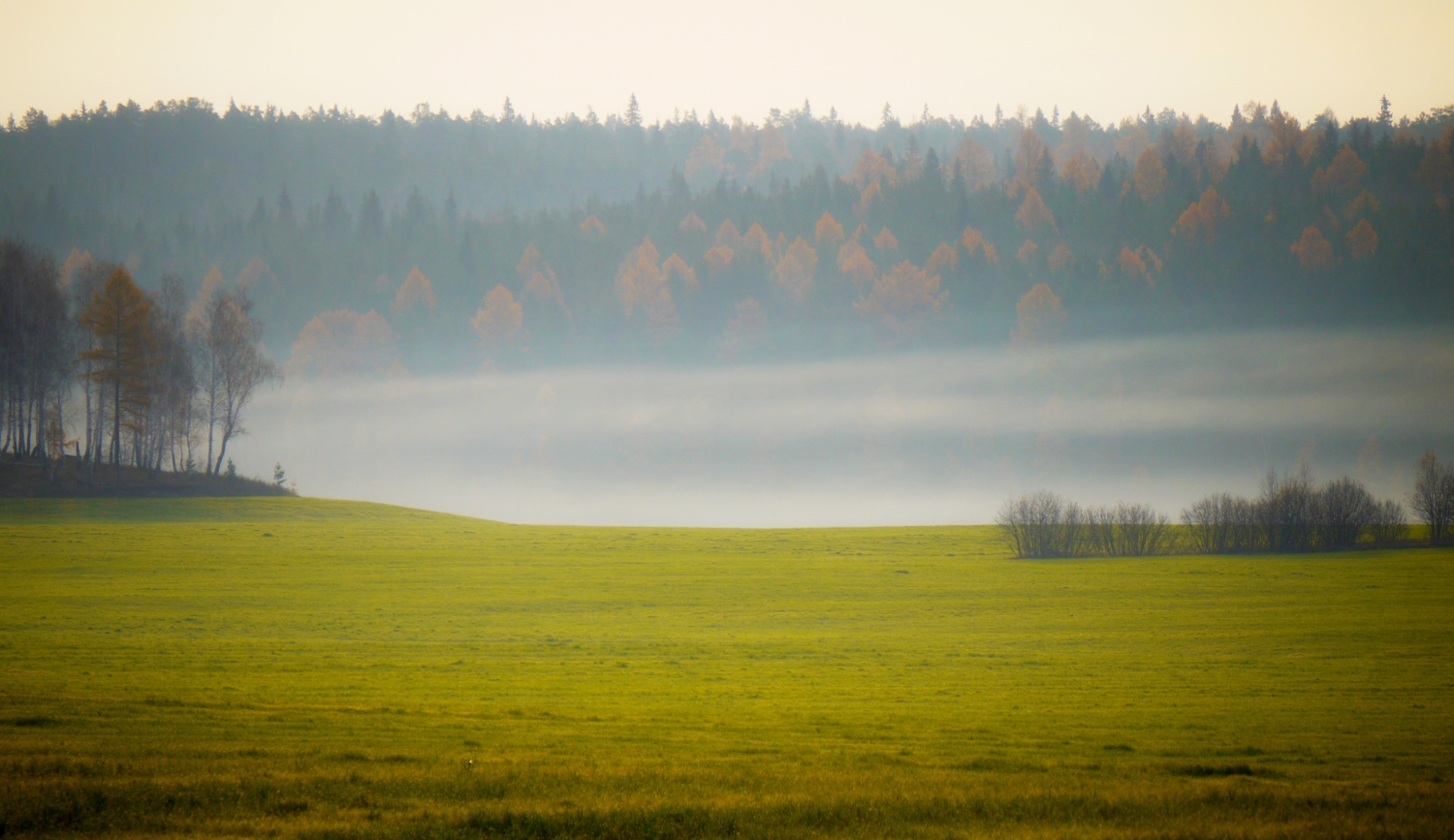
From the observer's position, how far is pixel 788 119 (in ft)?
655

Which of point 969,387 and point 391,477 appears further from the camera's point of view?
point 969,387

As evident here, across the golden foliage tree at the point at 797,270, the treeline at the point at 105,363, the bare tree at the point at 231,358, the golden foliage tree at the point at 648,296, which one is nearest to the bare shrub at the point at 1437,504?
the golden foliage tree at the point at 797,270

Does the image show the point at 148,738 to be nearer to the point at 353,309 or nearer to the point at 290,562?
the point at 290,562

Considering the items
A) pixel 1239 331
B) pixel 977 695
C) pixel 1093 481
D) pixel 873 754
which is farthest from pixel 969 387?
pixel 873 754

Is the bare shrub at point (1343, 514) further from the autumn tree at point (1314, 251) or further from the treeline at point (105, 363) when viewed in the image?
the treeline at point (105, 363)

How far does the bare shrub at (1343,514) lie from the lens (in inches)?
2240

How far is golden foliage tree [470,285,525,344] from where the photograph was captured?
404ft

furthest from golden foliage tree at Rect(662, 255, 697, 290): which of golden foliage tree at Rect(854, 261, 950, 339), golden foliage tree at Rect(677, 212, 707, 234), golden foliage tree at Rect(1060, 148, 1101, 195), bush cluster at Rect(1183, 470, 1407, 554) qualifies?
bush cluster at Rect(1183, 470, 1407, 554)

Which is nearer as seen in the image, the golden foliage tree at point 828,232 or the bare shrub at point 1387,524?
the bare shrub at point 1387,524

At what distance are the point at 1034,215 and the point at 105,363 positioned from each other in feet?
351

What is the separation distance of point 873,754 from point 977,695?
26.7 feet

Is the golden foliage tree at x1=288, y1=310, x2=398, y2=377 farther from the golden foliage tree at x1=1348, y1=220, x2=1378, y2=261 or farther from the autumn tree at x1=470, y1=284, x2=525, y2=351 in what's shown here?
the golden foliage tree at x1=1348, y1=220, x2=1378, y2=261

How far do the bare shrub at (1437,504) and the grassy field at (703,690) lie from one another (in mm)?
6370

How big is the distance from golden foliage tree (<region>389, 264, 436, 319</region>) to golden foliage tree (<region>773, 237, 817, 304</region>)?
158ft
